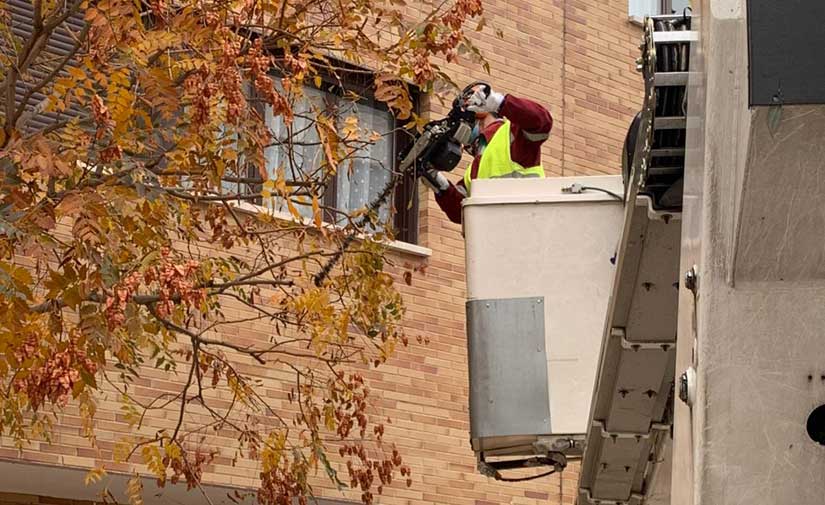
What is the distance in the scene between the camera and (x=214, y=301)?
454 inches

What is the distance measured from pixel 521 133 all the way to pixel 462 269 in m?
7.02

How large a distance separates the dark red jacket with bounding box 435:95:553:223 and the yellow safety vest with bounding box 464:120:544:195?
0.14 ft

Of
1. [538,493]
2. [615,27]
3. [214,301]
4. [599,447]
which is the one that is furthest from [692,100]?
[615,27]

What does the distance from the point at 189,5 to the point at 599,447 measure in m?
3.37

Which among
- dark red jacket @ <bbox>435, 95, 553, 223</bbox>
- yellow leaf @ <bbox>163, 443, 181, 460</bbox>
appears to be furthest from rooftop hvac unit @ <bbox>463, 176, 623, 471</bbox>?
yellow leaf @ <bbox>163, 443, 181, 460</bbox>

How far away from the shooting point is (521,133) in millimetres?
9438

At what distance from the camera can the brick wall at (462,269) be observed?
15242 mm

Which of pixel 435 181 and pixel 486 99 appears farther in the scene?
pixel 435 181

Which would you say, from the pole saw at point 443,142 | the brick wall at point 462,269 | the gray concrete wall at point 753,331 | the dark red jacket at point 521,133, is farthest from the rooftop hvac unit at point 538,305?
the brick wall at point 462,269

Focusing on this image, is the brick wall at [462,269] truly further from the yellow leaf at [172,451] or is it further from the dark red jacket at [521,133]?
the dark red jacket at [521,133]

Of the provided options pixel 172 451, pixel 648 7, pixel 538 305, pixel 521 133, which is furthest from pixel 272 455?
pixel 648 7

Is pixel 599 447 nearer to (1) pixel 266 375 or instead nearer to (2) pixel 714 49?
(2) pixel 714 49

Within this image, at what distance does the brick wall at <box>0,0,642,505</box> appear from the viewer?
15242 millimetres

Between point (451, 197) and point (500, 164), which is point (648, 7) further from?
point (500, 164)
